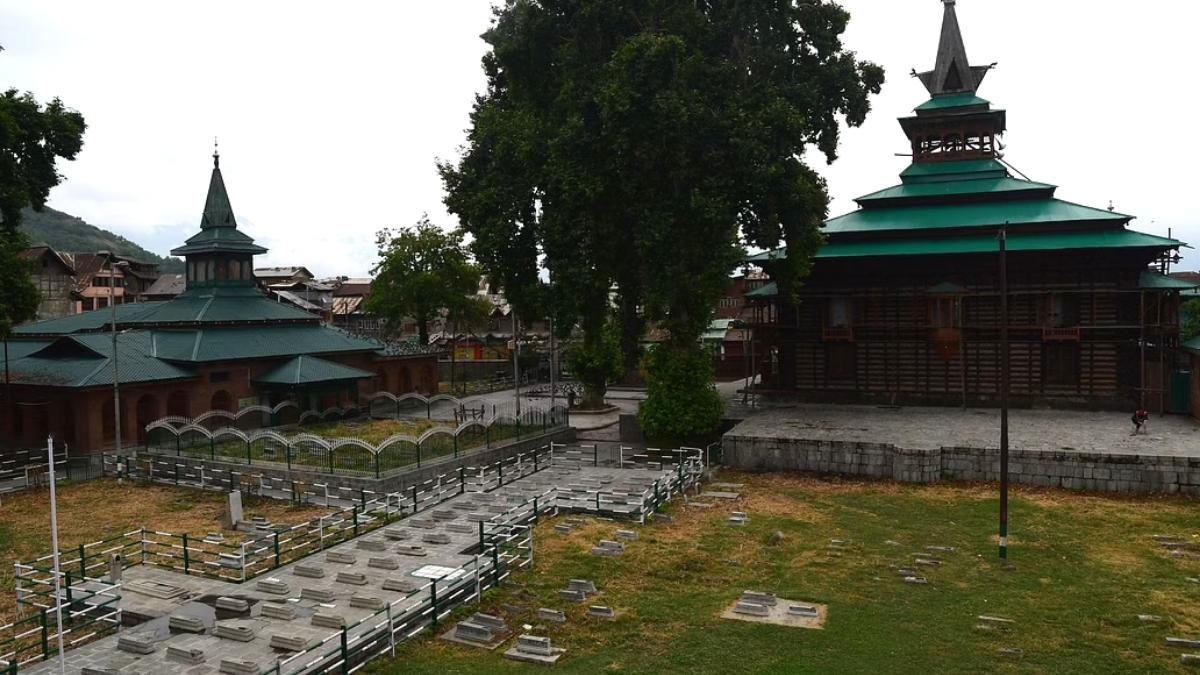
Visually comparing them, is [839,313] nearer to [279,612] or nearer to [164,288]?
[279,612]

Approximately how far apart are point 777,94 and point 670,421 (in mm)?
14532

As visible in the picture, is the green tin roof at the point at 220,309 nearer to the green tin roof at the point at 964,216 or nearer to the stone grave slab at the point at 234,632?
the stone grave slab at the point at 234,632

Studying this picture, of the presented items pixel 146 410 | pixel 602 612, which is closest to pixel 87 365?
pixel 146 410

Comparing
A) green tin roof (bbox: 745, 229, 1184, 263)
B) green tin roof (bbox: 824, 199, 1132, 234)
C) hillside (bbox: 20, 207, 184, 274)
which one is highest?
hillside (bbox: 20, 207, 184, 274)

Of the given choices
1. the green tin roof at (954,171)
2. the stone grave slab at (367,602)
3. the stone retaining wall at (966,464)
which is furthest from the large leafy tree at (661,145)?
the stone grave slab at (367,602)

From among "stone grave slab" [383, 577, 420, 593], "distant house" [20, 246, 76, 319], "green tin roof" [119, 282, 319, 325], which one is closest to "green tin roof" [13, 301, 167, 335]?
"green tin roof" [119, 282, 319, 325]

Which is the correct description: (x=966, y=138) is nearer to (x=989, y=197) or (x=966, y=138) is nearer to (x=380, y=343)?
(x=989, y=197)

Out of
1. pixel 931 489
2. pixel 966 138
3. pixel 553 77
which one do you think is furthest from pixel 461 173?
Answer: pixel 966 138

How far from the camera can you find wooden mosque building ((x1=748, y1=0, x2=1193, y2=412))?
121 ft

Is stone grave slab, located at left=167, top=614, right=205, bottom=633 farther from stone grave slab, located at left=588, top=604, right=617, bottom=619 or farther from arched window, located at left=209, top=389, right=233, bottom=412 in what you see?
arched window, located at left=209, top=389, right=233, bottom=412

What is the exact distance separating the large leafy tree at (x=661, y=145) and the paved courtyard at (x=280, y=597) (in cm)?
1314

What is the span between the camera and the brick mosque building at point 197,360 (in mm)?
36562

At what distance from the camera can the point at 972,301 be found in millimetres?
39438

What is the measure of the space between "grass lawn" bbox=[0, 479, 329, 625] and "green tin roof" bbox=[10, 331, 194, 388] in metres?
5.79
